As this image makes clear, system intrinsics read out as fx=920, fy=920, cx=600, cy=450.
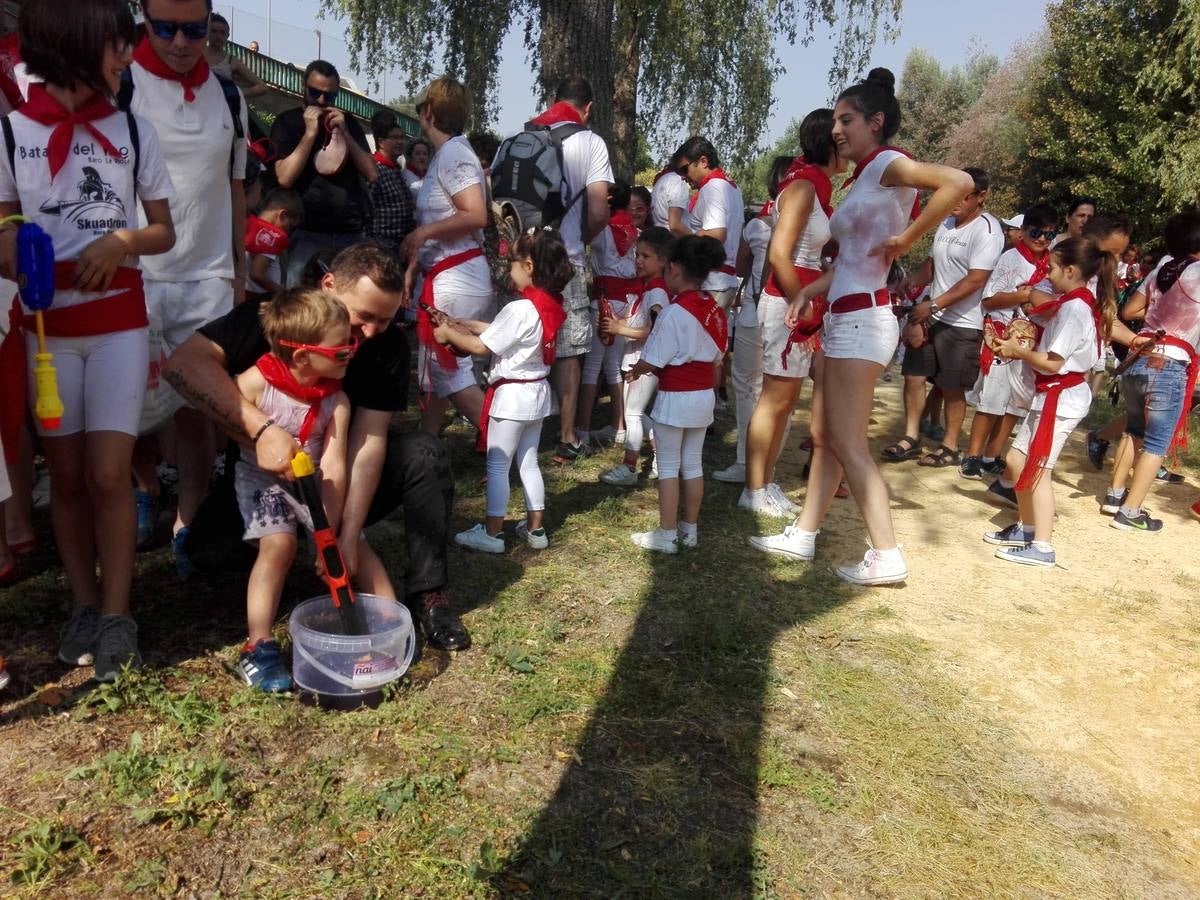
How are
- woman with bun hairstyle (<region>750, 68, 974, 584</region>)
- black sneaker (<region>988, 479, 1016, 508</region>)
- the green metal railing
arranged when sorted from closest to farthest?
woman with bun hairstyle (<region>750, 68, 974, 584</region>) → black sneaker (<region>988, 479, 1016, 508</region>) → the green metal railing

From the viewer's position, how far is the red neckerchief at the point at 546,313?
4.34 metres

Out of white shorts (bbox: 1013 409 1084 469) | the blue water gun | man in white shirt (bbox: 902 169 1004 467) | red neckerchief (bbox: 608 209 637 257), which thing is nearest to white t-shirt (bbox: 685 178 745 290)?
red neckerchief (bbox: 608 209 637 257)

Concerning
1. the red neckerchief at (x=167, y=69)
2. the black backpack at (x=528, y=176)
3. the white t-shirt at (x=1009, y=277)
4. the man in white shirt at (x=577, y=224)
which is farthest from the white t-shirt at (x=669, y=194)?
the red neckerchief at (x=167, y=69)

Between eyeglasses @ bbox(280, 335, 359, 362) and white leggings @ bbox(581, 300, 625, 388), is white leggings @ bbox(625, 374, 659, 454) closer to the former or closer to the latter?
white leggings @ bbox(581, 300, 625, 388)

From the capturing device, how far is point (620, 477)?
19.0 ft

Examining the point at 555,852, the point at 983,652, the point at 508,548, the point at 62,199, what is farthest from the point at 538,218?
the point at 555,852

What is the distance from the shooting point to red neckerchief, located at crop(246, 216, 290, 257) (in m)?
4.82

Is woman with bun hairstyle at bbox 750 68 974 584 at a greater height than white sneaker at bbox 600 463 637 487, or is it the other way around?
woman with bun hairstyle at bbox 750 68 974 584

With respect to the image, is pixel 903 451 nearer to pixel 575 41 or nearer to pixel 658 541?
pixel 658 541

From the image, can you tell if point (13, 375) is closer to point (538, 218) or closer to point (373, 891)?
point (373, 891)

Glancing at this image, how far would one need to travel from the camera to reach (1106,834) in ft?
9.33

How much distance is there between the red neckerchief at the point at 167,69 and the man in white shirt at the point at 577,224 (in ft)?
7.85

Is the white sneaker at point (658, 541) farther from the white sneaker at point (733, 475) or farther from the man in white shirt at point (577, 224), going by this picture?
the man in white shirt at point (577, 224)

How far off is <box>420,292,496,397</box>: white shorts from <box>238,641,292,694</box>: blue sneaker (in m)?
2.04
